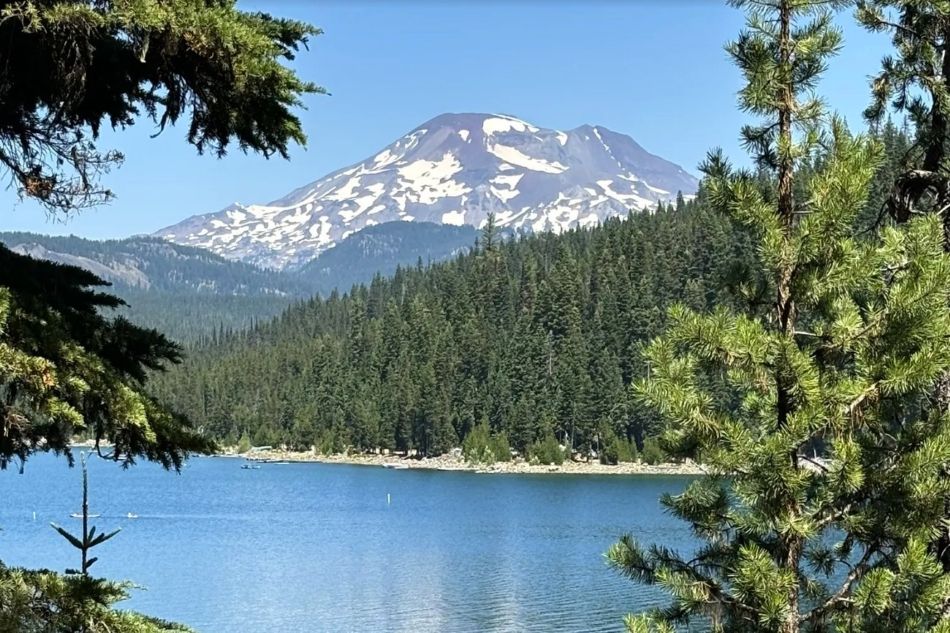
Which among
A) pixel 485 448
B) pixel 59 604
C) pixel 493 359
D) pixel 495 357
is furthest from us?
pixel 495 357

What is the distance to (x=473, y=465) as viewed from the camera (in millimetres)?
119188

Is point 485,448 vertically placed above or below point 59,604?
above

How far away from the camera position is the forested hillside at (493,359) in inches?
4941

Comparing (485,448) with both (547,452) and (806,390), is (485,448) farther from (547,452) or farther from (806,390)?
(806,390)

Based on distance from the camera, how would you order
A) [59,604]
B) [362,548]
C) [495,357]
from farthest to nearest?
[495,357], [362,548], [59,604]

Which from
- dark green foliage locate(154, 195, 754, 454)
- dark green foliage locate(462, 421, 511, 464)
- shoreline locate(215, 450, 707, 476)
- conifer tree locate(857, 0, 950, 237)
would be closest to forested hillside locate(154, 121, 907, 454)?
dark green foliage locate(154, 195, 754, 454)

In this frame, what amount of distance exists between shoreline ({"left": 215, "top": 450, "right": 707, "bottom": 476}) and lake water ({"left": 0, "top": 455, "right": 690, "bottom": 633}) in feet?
35.4

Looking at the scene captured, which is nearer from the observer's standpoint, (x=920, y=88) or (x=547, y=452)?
(x=920, y=88)

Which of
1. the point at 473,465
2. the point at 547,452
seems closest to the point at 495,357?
the point at 473,465

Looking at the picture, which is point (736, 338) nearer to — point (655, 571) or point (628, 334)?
point (655, 571)

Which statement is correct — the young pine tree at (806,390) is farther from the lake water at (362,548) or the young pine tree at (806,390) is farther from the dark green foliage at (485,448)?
the dark green foliage at (485,448)

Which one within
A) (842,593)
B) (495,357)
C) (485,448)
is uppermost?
(495,357)

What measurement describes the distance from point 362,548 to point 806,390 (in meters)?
49.6

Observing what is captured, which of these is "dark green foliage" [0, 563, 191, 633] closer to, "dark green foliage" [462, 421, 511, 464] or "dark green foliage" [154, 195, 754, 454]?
"dark green foliage" [154, 195, 754, 454]
